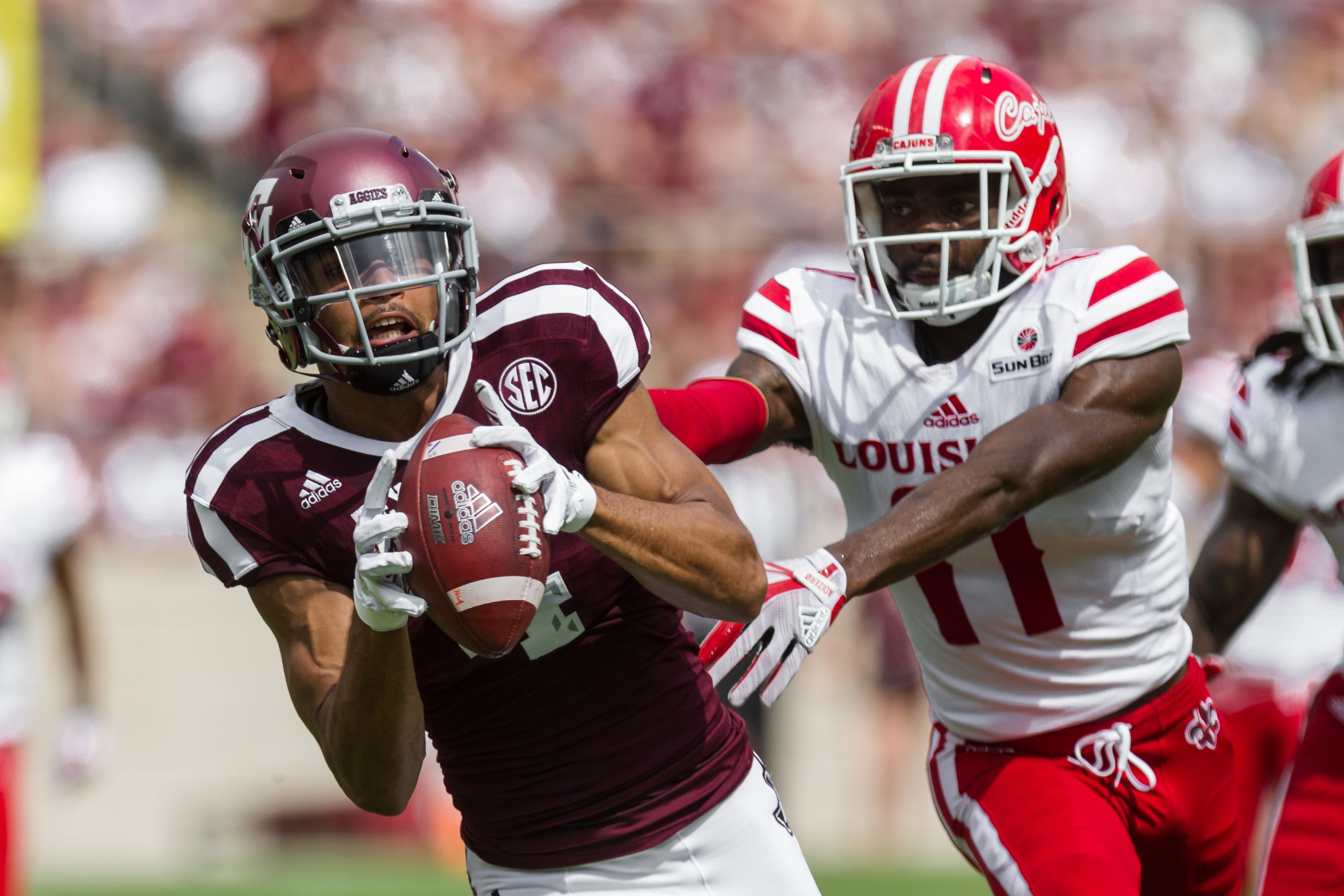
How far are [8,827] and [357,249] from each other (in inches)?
116

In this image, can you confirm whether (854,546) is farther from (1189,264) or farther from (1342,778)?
(1189,264)

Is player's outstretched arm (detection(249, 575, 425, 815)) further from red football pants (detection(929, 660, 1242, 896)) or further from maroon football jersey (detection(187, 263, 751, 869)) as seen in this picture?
red football pants (detection(929, 660, 1242, 896))

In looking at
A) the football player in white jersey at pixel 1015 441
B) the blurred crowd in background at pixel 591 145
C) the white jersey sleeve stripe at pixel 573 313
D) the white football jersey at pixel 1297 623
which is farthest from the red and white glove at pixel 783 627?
the blurred crowd in background at pixel 591 145

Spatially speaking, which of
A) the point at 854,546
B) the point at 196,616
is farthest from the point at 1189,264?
the point at 854,546

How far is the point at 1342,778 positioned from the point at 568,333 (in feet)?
6.07

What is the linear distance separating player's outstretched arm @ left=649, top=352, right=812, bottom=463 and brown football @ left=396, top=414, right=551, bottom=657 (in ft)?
2.29

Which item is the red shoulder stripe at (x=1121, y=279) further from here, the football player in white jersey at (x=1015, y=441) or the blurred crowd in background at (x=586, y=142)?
the blurred crowd in background at (x=586, y=142)

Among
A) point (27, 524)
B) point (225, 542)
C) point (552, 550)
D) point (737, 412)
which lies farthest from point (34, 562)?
point (552, 550)

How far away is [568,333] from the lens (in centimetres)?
285

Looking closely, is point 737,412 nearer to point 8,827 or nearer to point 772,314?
point 772,314

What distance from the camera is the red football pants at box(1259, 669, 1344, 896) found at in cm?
345

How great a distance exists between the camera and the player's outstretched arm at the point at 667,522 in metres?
2.54

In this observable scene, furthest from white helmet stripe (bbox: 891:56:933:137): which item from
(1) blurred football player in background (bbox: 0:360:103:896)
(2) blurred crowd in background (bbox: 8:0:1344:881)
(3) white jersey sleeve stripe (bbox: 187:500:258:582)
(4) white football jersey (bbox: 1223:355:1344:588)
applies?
(2) blurred crowd in background (bbox: 8:0:1344:881)

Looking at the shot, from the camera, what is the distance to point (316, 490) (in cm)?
279
